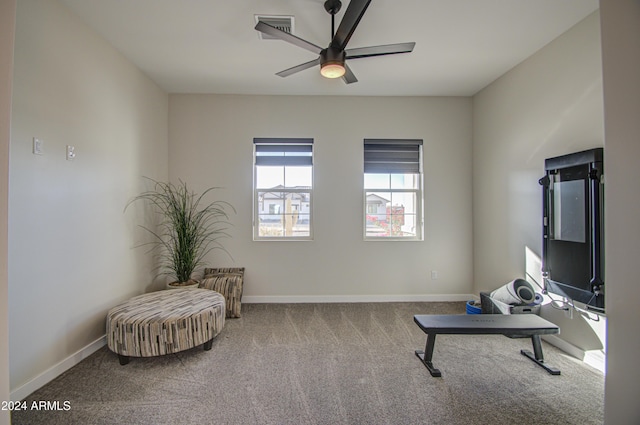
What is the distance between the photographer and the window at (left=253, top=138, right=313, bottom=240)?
3844 mm

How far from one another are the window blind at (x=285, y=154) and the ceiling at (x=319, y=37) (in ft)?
2.47

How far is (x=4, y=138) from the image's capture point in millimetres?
1132

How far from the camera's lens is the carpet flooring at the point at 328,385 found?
169 centimetres

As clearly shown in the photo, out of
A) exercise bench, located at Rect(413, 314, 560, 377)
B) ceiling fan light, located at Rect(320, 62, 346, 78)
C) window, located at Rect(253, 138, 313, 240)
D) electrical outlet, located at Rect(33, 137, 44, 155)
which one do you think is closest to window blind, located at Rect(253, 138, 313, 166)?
window, located at Rect(253, 138, 313, 240)

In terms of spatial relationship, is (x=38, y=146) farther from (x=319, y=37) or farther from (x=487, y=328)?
(x=487, y=328)

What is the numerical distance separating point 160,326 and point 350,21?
8.58 feet

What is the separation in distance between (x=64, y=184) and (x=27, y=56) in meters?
0.89

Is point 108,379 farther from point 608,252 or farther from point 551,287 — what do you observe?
point 551,287

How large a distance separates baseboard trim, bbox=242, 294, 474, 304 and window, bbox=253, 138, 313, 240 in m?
0.81

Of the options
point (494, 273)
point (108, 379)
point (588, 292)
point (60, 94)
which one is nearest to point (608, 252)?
point (588, 292)

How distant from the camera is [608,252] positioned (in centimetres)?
110

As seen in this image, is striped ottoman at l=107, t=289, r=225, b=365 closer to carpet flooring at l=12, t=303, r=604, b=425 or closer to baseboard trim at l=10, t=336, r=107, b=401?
carpet flooring at l=12, t=303, r=604, b=425

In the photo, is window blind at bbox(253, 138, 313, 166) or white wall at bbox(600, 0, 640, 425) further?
window blind at bbox(253, 138, 313, 166)

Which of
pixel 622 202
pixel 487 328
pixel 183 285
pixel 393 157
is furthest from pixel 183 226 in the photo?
pixel 622 202
